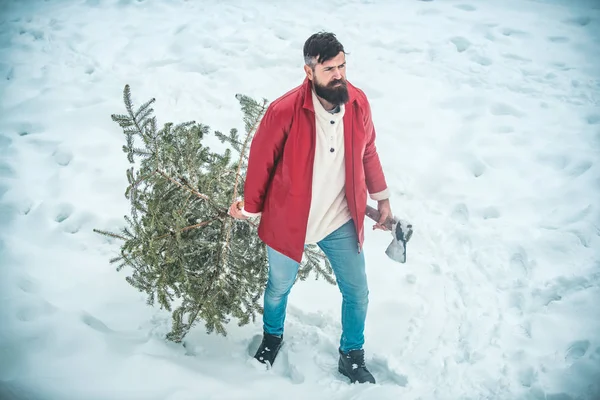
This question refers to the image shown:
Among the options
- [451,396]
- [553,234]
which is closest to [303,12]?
[553,234]

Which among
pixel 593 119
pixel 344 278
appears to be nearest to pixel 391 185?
pixel 344 278

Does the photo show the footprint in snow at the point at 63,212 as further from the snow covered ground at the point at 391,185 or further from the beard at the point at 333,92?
the beard at the point at 333,92

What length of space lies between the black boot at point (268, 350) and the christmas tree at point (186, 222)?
27 centimetres

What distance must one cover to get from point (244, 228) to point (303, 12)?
209 inches

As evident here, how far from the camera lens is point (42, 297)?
2.92m

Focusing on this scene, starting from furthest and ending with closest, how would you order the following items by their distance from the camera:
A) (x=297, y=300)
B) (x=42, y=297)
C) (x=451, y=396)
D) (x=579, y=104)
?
1. (x=579, y=104)
2. (x=297, y=300)
3. (x=42, y=297)
4. (x=451, y=396)

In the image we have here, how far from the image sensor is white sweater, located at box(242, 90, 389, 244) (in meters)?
2.21

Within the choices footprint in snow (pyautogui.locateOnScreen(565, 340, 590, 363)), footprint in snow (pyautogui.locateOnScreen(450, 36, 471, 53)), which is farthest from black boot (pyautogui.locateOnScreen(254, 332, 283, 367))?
footprint in snow (pyautogui.locateOnScreen(450, 36, 471, 53))

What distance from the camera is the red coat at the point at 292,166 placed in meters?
2.14

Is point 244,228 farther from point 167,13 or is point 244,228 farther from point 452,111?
point 167,13

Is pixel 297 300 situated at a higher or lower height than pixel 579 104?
lower

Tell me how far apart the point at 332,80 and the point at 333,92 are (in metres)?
0.06

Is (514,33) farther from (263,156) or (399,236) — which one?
(263,156)

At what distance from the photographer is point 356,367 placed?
2680 mm
